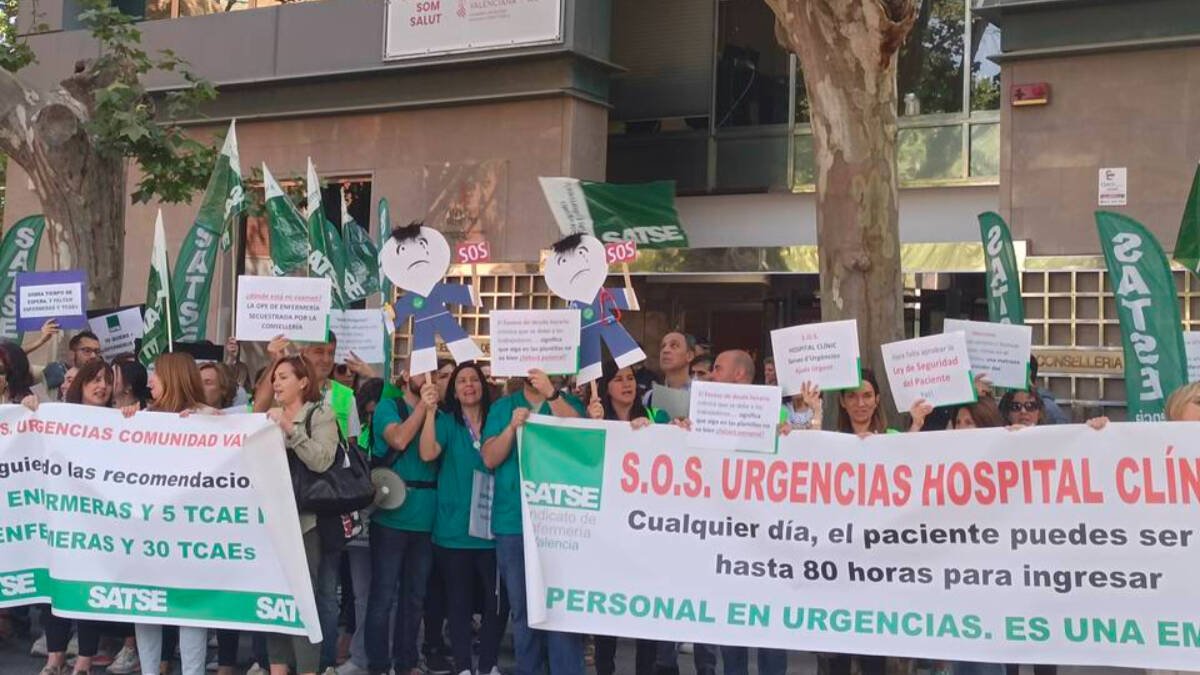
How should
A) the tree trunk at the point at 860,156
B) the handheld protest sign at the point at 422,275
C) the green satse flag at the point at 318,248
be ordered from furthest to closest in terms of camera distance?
the green satse flag at the point at 318,248 < the tree trunk at the point at 860,156 < the handheld protest sign at the point at 422,275

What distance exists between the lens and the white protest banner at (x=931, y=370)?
604 centimetres

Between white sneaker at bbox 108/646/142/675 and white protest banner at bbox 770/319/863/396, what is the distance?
4.02 meters

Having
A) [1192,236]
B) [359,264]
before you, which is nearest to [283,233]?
[359,264]

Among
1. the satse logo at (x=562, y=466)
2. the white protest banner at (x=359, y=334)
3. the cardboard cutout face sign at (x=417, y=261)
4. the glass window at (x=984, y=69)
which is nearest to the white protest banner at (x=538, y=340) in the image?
the satse logo at (x=562, y=466)

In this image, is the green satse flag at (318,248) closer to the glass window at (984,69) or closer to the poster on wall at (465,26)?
the poster on wall at (465,26)

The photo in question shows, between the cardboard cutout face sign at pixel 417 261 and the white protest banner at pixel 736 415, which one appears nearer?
the white protest banner at pixel 736 415

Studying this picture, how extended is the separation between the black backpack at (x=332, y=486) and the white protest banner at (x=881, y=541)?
0.85 meters

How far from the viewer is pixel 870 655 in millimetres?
6031

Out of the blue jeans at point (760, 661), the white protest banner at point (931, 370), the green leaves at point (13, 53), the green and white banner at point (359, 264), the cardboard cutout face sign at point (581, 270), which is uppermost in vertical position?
the green leaves at point (13, 53)

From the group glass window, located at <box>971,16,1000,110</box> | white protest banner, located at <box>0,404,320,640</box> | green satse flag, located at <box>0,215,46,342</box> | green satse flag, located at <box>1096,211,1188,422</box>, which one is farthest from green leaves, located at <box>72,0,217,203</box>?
glass window, located at <box>971,16,1000,110</box>

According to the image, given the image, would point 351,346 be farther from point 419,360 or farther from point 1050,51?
point 1050,51

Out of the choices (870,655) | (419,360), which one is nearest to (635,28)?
(419,360)

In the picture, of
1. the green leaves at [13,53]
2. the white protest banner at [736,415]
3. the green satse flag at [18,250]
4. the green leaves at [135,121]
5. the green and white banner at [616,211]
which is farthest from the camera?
the green leaves at [13,53]

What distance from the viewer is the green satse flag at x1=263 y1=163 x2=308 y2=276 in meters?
9.22
